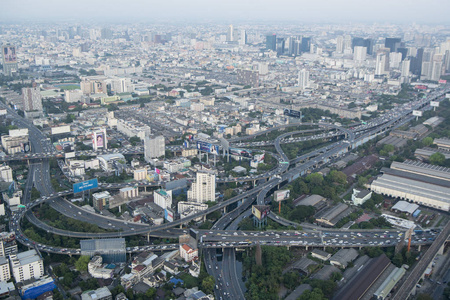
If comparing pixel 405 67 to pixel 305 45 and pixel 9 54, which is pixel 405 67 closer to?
pixel 305 45

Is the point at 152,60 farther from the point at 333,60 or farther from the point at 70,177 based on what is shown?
the point at 70,177

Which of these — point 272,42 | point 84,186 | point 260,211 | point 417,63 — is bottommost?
point 260,211

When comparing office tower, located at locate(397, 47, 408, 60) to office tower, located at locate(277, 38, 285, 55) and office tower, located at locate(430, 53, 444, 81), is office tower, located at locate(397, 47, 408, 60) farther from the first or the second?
office tower, located at locate(277, 38, 285, 55)

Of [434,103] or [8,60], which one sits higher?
[8,60]

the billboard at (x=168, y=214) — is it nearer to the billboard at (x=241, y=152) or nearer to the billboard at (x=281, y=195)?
the billboard at (x=281, y=195)

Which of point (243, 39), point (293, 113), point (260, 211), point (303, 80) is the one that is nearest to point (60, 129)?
point (293, 113)

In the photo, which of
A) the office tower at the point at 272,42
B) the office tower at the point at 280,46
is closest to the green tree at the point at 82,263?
the office tower at the point at 280,46

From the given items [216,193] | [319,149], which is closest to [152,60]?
[319,149]
